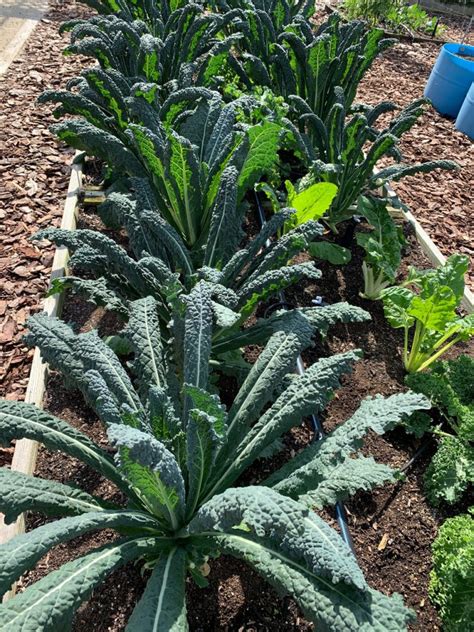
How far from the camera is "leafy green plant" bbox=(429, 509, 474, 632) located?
168cm

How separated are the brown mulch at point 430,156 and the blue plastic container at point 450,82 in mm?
120

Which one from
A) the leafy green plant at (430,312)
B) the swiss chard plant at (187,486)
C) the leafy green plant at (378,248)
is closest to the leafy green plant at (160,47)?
the leafy green plant at (378,248)

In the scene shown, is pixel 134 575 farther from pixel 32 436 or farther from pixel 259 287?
pixel 259 287

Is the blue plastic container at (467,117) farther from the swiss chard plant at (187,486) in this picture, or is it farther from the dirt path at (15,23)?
the dirt path at (15,23)

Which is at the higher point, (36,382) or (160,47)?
(160,47)

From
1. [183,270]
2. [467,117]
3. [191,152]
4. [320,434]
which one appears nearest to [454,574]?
[320,434]

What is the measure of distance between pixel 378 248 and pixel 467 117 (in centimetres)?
292

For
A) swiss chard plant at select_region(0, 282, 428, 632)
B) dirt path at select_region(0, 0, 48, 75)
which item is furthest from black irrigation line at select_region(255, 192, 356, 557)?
dirt path at select_region(0, 0, 48, 75)

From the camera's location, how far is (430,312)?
7.83 feet

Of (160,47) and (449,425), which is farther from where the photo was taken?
(160,47)

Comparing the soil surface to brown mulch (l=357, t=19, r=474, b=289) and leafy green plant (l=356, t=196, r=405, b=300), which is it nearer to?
leafy green plant (l=356, t=196, r=405, b=300)

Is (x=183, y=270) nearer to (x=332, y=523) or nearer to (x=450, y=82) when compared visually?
(x=332, y=523)

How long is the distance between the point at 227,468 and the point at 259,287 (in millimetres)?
748

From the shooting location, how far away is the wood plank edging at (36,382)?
191 centimetres
